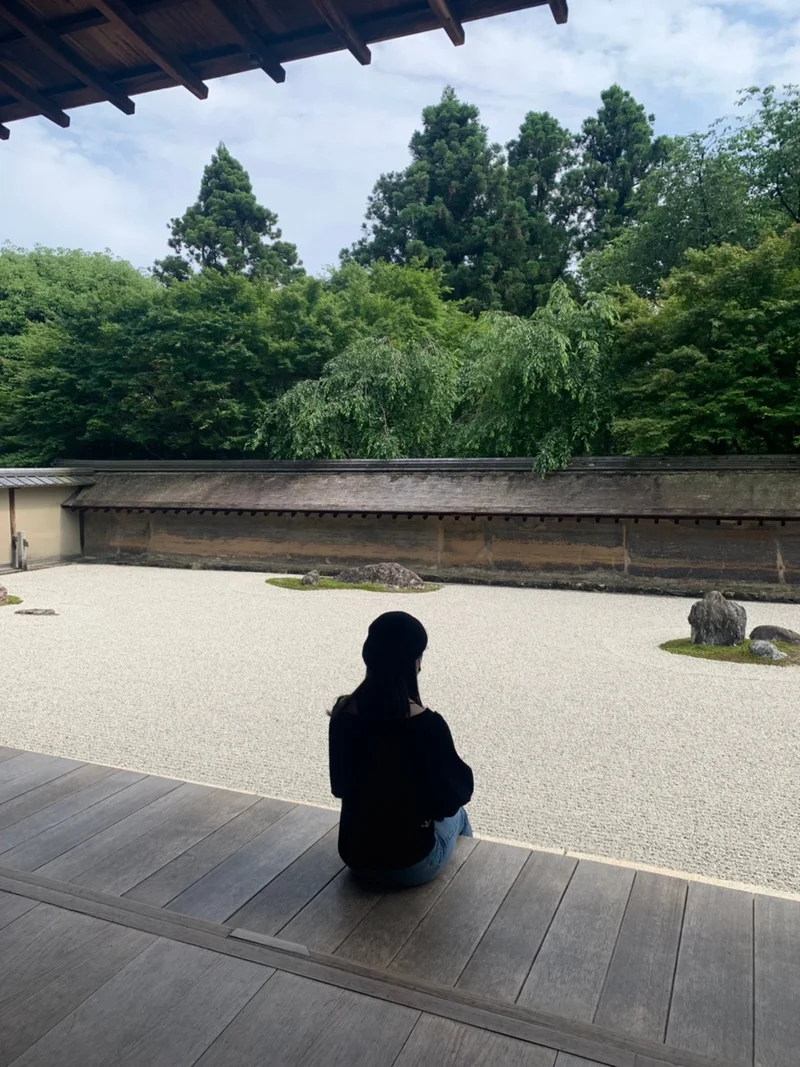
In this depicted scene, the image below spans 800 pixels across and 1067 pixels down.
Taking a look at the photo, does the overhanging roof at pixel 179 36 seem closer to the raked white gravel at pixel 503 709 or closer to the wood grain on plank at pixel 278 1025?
the wood grain on plank at pixel 278 1025

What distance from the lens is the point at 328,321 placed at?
1627 cm

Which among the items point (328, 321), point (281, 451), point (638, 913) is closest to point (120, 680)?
point (638, 913)

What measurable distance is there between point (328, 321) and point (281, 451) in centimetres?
341

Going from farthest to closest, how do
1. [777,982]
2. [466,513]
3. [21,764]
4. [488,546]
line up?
[488,546], [466,513], [21,764], [777,982]

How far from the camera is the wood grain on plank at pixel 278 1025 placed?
1.60 m

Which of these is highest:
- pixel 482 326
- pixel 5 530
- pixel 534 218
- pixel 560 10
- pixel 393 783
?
pixel 534 218

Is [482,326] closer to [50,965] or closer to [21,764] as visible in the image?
[21,764]

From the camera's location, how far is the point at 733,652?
706cm

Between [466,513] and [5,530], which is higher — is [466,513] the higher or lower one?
the higher one

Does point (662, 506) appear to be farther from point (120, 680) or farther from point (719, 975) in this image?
point (719, 975)

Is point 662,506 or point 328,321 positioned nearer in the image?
point 662,506

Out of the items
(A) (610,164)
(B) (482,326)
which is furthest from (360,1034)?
(A) (610,164)

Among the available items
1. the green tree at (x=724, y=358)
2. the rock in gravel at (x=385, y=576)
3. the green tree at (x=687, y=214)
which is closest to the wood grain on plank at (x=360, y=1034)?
the rock in gravel at (x=385, y=576)

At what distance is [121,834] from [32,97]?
2451 mm
